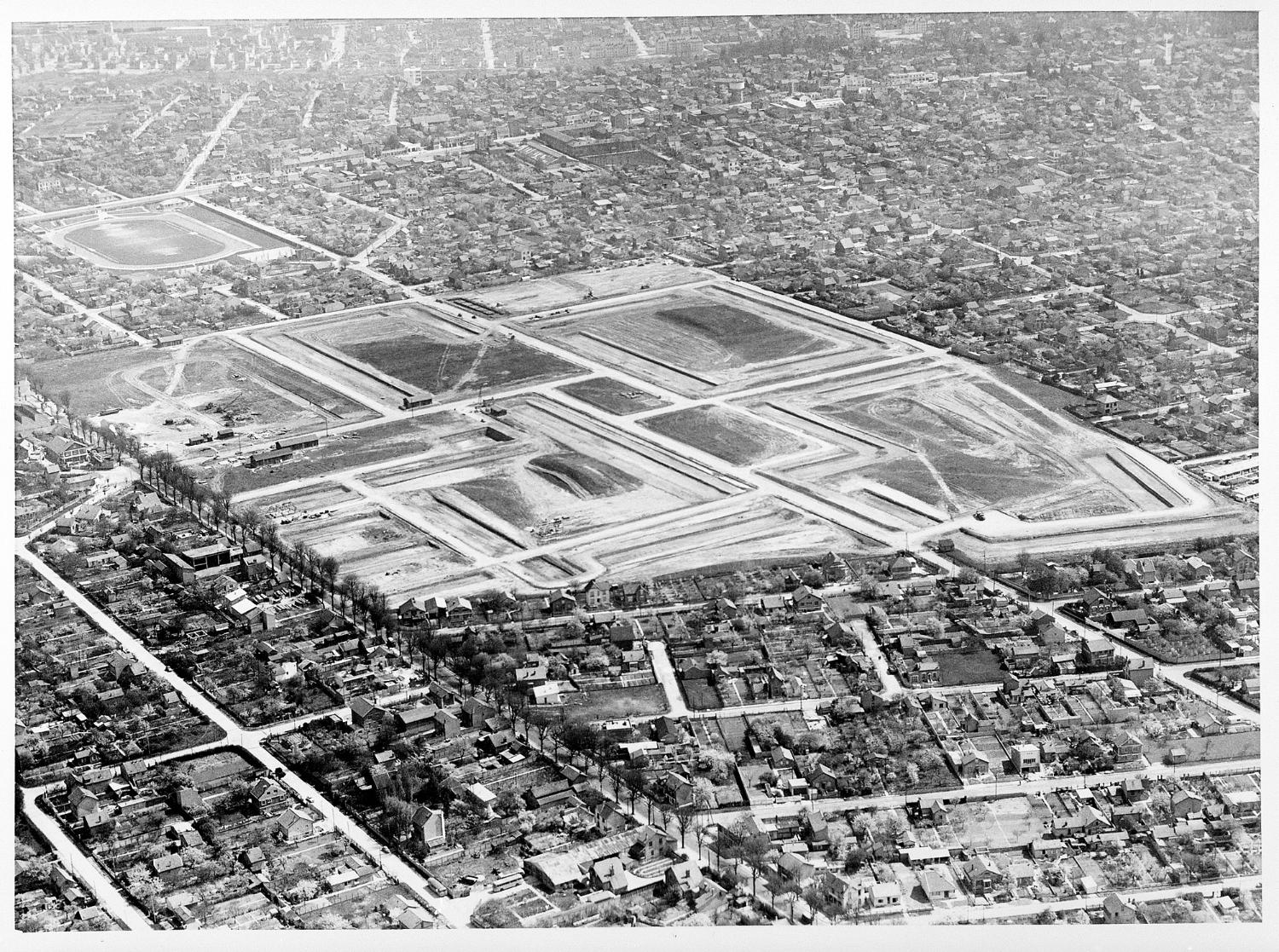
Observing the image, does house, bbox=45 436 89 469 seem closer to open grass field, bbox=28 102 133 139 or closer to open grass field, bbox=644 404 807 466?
open grass field, bbox=28 102 133 139

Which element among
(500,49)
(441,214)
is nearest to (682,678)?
(500,49)

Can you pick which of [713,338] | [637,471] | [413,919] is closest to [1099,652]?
[637,471]

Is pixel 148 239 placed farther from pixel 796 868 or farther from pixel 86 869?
pixel 796 868

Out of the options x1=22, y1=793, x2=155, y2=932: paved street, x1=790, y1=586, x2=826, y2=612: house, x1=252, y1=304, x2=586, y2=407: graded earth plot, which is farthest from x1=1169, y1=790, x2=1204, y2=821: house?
x1=252, y1=304, x2=586, y2=407: graded earth plot

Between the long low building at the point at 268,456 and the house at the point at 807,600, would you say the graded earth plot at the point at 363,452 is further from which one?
the house at the point at 807,600

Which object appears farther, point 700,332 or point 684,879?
point 700,332

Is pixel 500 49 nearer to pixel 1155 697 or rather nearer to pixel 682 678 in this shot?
pixel 682 678

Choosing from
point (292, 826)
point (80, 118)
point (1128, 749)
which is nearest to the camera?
point (292, 826)
